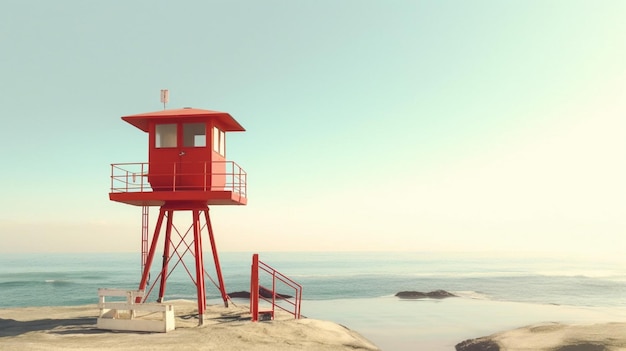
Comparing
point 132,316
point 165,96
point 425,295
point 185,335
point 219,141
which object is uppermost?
point 165,96

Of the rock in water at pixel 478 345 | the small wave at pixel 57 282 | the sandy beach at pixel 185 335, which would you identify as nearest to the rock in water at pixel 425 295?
the rock in water at pixel 478 345

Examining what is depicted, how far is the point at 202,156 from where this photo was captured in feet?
72.8

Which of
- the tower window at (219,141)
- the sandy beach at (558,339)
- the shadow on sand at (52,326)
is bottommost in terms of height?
the sandy beach at (558,339)

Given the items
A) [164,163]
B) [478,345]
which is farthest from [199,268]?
[478,345]

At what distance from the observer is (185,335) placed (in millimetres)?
19062

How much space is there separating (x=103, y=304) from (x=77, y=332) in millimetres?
1267

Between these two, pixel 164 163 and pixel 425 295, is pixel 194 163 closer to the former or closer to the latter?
pixel 164 163

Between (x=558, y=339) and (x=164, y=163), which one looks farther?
(x=558, y=339)

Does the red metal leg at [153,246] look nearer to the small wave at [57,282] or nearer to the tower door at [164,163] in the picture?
the tower door at [164,163]

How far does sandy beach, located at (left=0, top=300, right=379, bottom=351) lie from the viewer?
1736 cm

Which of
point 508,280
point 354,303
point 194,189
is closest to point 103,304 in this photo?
point 194,189

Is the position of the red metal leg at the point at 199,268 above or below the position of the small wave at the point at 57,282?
above

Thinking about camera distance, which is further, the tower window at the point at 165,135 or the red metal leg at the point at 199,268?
the tower window at the point at 165,135

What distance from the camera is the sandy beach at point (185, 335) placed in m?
17.4
